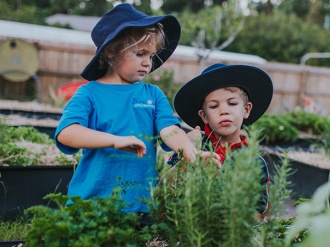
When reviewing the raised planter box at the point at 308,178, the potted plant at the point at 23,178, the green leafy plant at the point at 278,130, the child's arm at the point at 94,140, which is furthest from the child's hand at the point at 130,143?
the green leafy plant at the point at 278,130

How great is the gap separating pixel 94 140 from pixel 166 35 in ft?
2.54

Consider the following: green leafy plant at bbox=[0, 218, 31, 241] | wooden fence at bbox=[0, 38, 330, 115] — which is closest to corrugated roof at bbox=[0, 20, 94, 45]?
wooden fence at bbox=[0, 38, 330, 115]

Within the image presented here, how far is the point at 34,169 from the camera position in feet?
11.9

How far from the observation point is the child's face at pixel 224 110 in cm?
241

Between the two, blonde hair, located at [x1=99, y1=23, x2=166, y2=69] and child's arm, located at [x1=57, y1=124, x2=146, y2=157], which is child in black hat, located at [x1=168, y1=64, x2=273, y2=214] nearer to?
blonde hair, located at [x1=99, y1=23, x2=166, y2=69]

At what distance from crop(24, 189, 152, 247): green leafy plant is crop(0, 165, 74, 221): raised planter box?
2.00 metres

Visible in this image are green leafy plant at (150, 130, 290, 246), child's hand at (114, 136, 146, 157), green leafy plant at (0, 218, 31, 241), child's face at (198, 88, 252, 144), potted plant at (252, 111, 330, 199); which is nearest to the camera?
green leafy plant at (150, 130, 290, 246)

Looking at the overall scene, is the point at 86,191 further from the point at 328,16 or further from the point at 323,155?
the point at 328,16

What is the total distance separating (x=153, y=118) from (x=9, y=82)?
41.6ft

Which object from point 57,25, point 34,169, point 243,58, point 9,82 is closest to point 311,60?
point 243,58

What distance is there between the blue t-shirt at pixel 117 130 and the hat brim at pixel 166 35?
0.09 metres

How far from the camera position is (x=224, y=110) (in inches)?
94.7

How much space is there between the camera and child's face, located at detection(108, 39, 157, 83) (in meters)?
2.16

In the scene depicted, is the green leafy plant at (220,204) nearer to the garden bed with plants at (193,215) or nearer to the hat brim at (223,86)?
the garden bed with plants at (193,215)
